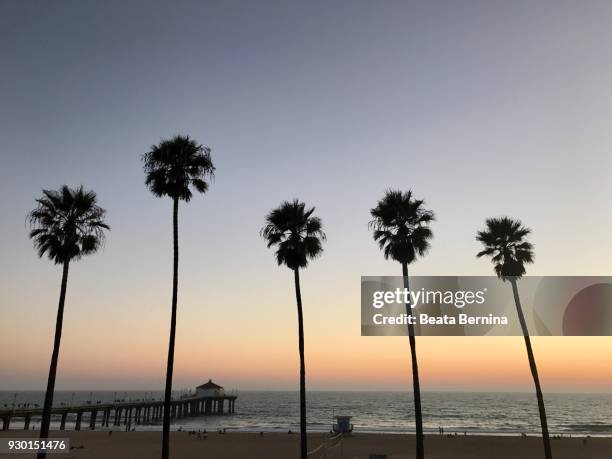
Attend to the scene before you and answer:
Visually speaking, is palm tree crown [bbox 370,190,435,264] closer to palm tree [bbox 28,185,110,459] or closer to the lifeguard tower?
palm tree [bbox 28,185,110,459]

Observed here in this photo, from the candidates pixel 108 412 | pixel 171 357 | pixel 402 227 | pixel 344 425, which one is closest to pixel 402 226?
pixel 402 227

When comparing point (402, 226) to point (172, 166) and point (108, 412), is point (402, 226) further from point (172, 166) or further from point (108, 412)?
point (108, 412)

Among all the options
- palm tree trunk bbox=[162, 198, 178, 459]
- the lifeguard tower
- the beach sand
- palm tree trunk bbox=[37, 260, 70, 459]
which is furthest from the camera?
the lifeguard tower

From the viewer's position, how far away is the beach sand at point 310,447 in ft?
134

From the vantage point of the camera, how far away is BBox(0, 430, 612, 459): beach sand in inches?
1612

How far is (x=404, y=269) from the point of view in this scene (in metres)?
28.1

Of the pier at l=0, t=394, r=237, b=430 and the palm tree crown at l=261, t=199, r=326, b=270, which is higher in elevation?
the palm tree crown at l=261, t=199, r=326, b=270

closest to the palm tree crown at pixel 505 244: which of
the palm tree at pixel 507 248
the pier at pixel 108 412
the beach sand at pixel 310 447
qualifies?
the palm tree at pixel 507 248

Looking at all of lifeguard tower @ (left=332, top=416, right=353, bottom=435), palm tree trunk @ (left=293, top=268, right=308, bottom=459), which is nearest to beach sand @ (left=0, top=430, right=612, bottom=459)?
lifeguard tower @ (left=332, top=416, right=353, bottom=435)

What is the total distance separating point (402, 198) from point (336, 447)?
27694mm

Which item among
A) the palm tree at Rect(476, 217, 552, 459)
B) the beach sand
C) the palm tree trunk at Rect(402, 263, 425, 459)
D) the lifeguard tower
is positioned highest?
the palm tree at Rect(476, 217, 552, 459)

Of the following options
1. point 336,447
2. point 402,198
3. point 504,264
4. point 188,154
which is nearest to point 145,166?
point 188,154

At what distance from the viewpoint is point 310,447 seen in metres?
46.1

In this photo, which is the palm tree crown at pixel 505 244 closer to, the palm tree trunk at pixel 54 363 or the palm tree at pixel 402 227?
the palm tree at pixel 402 227
